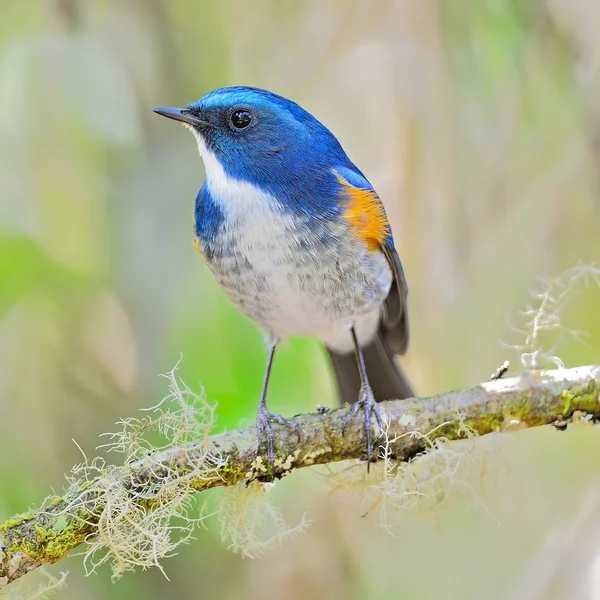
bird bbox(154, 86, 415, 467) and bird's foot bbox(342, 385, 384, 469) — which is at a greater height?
bird bbox(154, 86, 415, 467)

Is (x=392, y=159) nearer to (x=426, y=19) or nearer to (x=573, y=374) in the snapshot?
(x=426, y=19)

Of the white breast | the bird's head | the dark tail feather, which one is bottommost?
the dark tail feather

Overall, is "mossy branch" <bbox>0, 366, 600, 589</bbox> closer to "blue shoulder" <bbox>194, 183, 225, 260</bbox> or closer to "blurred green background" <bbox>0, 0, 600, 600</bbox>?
"blue shoulder" <bbox>194, 183, 225, 260</bbox>

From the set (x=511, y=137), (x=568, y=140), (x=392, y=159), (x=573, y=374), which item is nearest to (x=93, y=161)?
(x=392, y=159)

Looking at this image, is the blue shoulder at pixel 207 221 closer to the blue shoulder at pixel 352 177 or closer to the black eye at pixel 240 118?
the black eye at pixel 240 118

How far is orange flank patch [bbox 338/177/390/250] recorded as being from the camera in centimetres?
317

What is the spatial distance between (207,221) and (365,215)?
0.59 m

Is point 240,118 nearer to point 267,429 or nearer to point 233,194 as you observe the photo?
point 233,194

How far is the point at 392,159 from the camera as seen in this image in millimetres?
4082

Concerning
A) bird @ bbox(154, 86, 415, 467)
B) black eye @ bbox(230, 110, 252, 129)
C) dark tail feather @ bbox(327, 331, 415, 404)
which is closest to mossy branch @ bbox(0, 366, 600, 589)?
bird @ bbox(154, 86, 415, 467)

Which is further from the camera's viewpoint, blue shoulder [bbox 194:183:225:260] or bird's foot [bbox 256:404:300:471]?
blue shoulder [bbox 194:183:225:260]

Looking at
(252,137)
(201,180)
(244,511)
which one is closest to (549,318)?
(244,511)

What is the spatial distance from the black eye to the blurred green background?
1.05m

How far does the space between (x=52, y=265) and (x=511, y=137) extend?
2254mm
